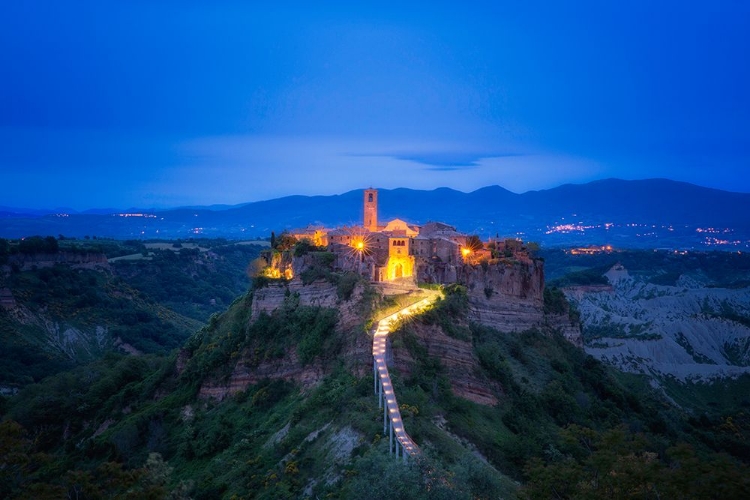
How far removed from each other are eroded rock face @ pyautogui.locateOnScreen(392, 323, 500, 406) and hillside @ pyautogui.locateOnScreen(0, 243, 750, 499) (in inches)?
3.2

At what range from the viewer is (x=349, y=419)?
93.5 feet

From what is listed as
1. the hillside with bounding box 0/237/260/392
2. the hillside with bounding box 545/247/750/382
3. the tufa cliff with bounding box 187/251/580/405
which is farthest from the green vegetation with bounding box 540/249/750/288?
the tufa cliff with bounding box 187/251/580/405

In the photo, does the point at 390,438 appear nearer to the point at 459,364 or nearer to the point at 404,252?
the point at 459,364

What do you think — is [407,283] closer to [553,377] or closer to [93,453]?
[553,377]

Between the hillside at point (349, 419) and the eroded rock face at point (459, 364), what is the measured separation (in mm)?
80

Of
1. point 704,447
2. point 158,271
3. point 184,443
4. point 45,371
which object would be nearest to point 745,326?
point 704,447

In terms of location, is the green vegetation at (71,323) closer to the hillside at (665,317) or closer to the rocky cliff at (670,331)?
the rocky cliff at (670,331)

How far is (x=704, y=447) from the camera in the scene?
46.8m

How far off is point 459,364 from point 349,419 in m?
9.55

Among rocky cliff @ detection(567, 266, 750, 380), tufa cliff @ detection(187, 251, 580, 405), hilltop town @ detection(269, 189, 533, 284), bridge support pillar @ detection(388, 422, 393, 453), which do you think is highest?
hilltop town @ detection(269, 189, 533, 284)

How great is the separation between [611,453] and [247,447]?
20.2m

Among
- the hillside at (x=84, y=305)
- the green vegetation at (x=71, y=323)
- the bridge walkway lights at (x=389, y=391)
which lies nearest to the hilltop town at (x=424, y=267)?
the bridge walkway lights at (x=389, y=391)

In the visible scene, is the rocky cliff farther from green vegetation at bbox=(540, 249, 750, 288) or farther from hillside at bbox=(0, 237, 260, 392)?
hillside at bbox=(0, 237, 260, 392)

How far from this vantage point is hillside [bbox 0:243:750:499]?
20359mm
